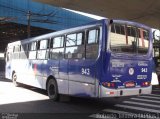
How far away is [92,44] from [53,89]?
3.59 metres

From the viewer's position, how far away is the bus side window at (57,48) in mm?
12867

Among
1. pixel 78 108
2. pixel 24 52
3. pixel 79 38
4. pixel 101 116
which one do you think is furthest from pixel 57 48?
pixel 24 52

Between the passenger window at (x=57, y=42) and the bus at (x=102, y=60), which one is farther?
the passenger window at (x=57, y=42)

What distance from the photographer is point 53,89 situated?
529 inches

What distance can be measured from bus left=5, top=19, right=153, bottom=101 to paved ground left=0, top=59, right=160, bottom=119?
24.1 inches

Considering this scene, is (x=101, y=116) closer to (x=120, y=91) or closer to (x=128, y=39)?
(x=120, y=91)

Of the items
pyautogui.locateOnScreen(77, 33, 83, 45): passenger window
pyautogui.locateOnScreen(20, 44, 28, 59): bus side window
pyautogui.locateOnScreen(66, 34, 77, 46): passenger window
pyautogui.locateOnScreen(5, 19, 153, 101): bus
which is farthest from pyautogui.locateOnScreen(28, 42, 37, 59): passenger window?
pyautogui.locateOnScreen(77, 33, 83, 45): passenger window

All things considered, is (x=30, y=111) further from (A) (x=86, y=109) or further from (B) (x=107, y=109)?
(B) (x=107, y=109)

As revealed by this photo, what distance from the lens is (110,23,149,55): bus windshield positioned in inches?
418

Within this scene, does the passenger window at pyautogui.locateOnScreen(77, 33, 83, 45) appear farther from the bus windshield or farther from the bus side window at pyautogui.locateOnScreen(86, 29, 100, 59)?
the bus windshield

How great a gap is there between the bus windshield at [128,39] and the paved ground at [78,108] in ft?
6.95

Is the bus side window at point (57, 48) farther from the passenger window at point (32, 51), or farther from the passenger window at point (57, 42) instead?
the passenger window at point (32, 51)

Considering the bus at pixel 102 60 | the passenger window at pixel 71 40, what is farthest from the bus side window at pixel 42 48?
the passenger window at pixel 71 40

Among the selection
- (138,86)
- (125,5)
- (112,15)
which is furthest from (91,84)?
(112,15)
